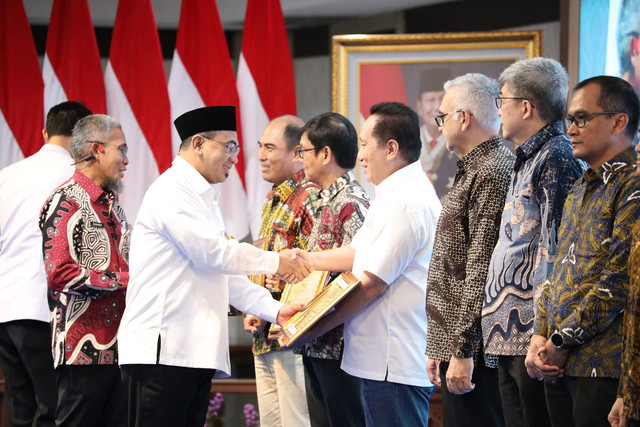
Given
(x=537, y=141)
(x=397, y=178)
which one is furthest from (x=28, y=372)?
(x=537, y=141)

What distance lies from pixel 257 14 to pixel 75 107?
1.49 m

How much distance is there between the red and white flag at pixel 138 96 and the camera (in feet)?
16.7

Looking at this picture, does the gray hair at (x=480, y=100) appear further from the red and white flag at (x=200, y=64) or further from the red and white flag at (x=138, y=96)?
the red and white flag at (x=138, y=96)

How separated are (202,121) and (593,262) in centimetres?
180

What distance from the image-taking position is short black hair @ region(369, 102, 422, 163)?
298 cm

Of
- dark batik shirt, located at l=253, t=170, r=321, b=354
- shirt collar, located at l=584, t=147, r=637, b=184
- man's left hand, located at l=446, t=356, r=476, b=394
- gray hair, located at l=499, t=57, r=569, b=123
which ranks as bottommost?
man's left hand, located at l=446, t=356, r=476, b=394

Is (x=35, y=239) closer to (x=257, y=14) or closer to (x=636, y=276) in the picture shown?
(x=257, y=14)

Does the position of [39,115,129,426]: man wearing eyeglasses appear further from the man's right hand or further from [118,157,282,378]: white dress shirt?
the man's right hand

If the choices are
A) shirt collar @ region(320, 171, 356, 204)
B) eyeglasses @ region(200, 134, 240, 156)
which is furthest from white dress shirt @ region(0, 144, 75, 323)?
shirt collar @ region(320, 171, 356, 204)

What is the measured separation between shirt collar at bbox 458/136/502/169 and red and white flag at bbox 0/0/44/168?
3.43 metres

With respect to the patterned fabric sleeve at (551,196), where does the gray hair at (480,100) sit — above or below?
above

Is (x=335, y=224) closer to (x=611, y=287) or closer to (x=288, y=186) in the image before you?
(x=288, y=186)

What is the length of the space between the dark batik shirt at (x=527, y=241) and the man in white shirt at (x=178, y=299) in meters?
1.06

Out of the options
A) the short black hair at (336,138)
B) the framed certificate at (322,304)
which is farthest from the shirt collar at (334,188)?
the framed certificate at (322,304)
